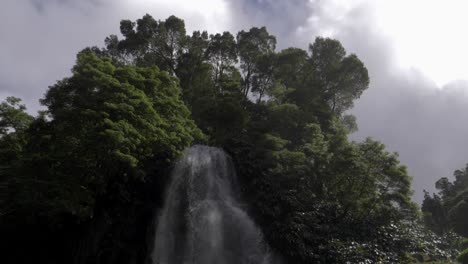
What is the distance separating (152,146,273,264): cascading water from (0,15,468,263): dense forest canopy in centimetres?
105

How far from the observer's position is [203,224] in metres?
23.0

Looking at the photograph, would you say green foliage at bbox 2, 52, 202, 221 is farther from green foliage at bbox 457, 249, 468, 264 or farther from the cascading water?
green foliage at bbox 457, 249, 468, 264

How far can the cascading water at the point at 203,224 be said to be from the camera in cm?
2211

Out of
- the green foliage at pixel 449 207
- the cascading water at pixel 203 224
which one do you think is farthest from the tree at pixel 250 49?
the green foliage at pixel 449 207

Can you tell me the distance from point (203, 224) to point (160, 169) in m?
5.65

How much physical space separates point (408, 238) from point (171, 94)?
18.5 meters

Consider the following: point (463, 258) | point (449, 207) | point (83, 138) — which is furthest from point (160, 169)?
point (449, 207)

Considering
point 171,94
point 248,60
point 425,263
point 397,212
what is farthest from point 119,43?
point 425,263

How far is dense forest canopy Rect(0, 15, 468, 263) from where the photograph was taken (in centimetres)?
1878

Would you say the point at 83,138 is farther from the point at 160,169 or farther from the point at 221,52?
the point at 221,52

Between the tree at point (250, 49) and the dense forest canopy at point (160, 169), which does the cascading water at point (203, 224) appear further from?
the tree at point (250, 49)

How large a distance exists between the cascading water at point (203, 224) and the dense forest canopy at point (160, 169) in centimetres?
105

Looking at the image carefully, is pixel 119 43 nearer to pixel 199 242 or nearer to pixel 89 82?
pixel 89 82

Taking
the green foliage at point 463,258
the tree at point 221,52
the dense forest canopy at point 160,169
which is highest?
the tree at point 221,52
